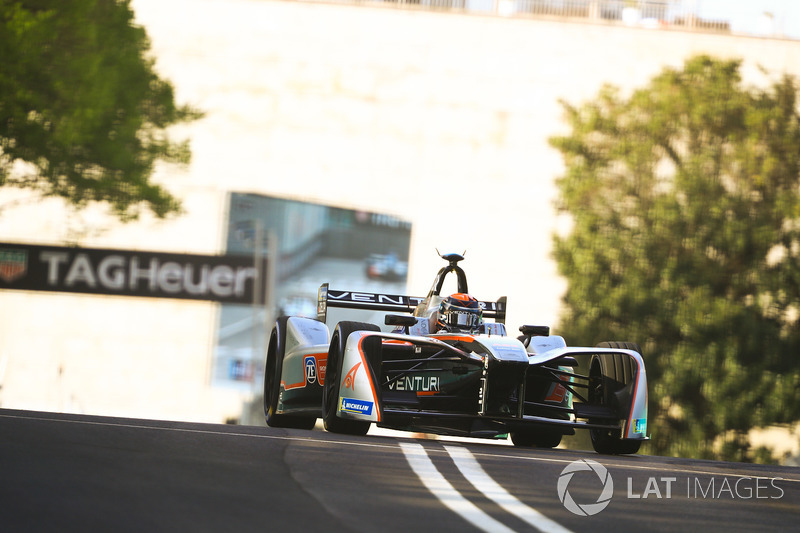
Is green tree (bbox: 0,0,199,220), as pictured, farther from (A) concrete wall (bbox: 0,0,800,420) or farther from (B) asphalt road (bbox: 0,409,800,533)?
(B) asphalt road (bbox: 0,409,800,533)

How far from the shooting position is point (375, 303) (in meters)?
12.8

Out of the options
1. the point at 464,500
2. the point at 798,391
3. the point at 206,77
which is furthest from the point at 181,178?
the point at 464,500

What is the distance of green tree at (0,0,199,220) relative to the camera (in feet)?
77.0

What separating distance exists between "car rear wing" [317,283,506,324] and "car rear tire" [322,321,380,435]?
2.44 m

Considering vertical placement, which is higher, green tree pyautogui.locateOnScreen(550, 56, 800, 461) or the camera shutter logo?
green tree pyautogui.locateOnScreen(550, 56, 800, 461)

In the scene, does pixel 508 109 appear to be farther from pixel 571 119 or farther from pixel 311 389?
pixel 311 389

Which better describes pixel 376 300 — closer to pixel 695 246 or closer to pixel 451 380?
pixel 451 380

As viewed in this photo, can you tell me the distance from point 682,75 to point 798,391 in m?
7.95

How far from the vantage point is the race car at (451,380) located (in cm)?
964

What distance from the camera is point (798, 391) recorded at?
2427 cm

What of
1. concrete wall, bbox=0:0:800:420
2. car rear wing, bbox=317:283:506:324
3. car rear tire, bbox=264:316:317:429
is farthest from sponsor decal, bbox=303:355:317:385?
concrete wall, bbox=0:0:800:420

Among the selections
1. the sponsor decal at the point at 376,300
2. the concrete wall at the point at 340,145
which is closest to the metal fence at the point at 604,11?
the concrete wall at the point at 340,145

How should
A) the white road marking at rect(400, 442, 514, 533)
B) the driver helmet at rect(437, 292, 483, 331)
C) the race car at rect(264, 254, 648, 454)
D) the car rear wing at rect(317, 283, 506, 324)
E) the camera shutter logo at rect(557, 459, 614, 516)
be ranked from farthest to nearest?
the car rear wing at rect(317, 283, 506, 324) → the driver helmet at rect(437, 292, 483, 331) → the race car at rect(264, 254, 648, 454) → the camera shutter logo at rect(557, 459, 614, 516) → the white road marking at rect(400, 442, 514, 533)

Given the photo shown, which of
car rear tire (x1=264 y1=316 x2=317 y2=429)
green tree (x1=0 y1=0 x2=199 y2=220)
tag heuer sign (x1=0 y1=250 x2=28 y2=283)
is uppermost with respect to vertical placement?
green tree (x1=0 y1=0 x2=199 y2=220)
